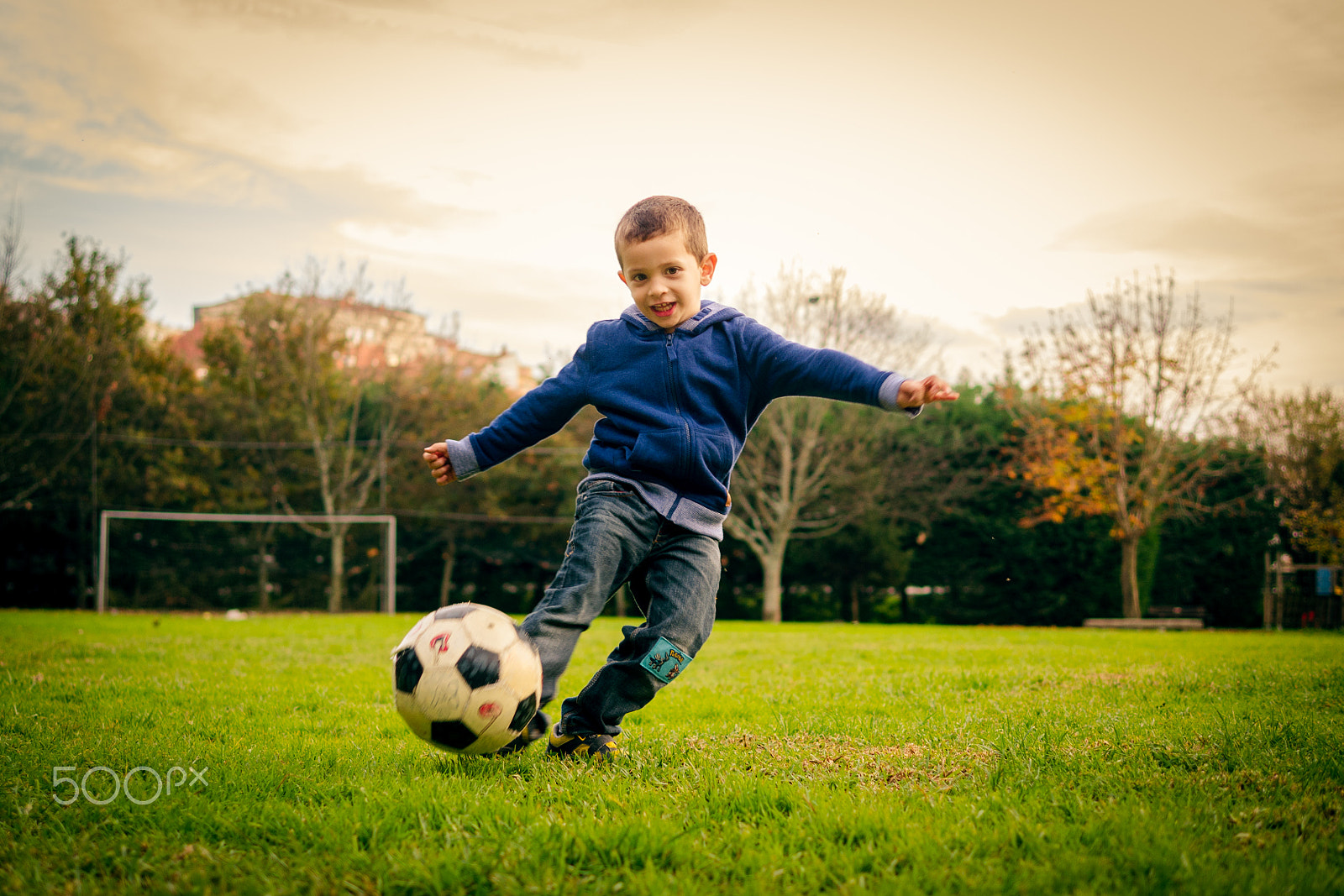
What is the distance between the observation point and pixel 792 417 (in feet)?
68.3

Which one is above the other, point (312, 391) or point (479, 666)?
point (312, 391)

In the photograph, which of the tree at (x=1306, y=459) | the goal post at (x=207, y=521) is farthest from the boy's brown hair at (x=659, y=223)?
the tree at (x=1306, y=459)

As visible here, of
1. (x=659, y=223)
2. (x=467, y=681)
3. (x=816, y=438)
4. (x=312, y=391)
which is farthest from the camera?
(x=312, y=391)

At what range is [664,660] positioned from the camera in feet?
10.2

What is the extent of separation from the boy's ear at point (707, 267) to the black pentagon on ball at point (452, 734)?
5.94 feet

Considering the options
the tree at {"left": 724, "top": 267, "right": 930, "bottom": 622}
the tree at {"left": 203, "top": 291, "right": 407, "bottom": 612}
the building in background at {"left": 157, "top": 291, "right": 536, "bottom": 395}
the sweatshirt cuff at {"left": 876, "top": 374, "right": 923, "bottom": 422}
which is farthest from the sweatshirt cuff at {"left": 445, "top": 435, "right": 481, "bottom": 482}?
the building in background at {"left": 157, "top": 291, "right": 536, "bottom": 395}

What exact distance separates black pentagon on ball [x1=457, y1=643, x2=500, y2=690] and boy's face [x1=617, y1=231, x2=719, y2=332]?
4.33 feet

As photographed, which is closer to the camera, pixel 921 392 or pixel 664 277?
pixel 921 392

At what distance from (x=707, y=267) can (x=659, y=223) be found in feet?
1.16

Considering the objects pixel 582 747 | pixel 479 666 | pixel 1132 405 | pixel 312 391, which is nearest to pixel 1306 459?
pixel 1132 405

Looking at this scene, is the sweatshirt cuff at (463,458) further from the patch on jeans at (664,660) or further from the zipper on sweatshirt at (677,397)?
the patch on jeans at (664,660)

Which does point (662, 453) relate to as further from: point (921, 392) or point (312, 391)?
point (312, 391)

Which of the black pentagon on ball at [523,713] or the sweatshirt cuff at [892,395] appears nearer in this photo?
the black pentagon on ball at [523,713]

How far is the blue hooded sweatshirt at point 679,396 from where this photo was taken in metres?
3.23
